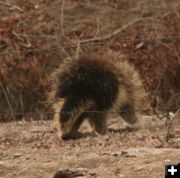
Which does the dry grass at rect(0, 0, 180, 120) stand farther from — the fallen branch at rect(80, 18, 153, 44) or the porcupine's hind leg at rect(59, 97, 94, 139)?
the porcupine's hind leg at rect(59, 97, 94, 139)

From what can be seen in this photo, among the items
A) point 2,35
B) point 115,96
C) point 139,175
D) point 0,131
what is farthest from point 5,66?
point 139,175

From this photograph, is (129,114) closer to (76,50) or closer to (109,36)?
(76,50)

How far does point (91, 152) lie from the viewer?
7.68m

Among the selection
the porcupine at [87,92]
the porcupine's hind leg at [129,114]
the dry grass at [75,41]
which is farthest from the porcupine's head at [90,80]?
the dry grass at [75,41]

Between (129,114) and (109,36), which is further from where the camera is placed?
(109,36)

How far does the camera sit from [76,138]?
9422 millimetres

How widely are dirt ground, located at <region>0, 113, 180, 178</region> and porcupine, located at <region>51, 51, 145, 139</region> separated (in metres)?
0.22

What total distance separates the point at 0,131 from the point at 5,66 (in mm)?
3943

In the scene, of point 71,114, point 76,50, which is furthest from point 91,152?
point 76,50

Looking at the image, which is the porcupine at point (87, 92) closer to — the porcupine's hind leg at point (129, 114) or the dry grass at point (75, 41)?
the porcupine's hind leg at point (129, 114)

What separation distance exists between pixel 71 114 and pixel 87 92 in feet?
1.14

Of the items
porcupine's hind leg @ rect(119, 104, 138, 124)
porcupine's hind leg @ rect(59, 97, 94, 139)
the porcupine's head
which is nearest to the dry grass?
porcupine's hind leg @ rect(119, 104, 138, 124)

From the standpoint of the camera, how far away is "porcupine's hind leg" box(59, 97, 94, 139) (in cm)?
934

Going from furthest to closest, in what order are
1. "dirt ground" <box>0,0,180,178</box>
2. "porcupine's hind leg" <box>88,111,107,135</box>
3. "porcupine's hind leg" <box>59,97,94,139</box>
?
1. "porcupine's hind leg" <box>88,111,107,135</box>
2. "porcupine's hind leg" <box>59,97,94,139</box>
3. "dirt ground" <box>0,0,180,178</box>
